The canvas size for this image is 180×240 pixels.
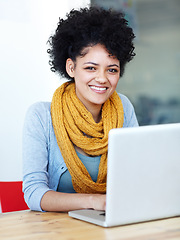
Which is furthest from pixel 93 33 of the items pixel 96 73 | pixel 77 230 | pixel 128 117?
pixel 77 230

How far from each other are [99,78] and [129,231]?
2.74 ft

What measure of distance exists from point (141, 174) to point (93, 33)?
891 millimetres

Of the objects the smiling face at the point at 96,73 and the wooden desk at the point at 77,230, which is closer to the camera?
the wooden desk at the point at 77,230

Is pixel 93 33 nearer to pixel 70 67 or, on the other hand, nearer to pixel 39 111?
pixel 70 67

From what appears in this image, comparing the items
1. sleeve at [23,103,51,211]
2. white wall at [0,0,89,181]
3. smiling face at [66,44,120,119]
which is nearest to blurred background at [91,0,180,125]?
white wall at [0,0,89,181]

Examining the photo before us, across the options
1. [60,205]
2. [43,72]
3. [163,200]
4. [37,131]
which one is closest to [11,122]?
[43,72]

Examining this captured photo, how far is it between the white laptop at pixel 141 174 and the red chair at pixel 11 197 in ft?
2.52

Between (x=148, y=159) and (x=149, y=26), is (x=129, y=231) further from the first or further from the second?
(x=149, y=26)

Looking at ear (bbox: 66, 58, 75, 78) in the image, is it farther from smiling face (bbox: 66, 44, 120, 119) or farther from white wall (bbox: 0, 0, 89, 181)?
white wall (bbox: 0, 0, 89, 181)

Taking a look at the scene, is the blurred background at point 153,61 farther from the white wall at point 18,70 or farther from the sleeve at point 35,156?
the sleeve at point 35,156

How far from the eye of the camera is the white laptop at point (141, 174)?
112cm

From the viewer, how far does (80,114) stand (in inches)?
76.5

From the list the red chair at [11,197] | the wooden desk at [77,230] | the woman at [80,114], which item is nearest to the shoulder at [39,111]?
the woman at [80,114]

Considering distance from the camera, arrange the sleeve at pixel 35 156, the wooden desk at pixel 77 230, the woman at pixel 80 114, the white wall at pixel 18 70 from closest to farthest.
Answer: the wooden desk at pixel 77 230
the sleeve at pixel 35 156
the woman at pixel 80 114
the white wall at pixel 18 70
